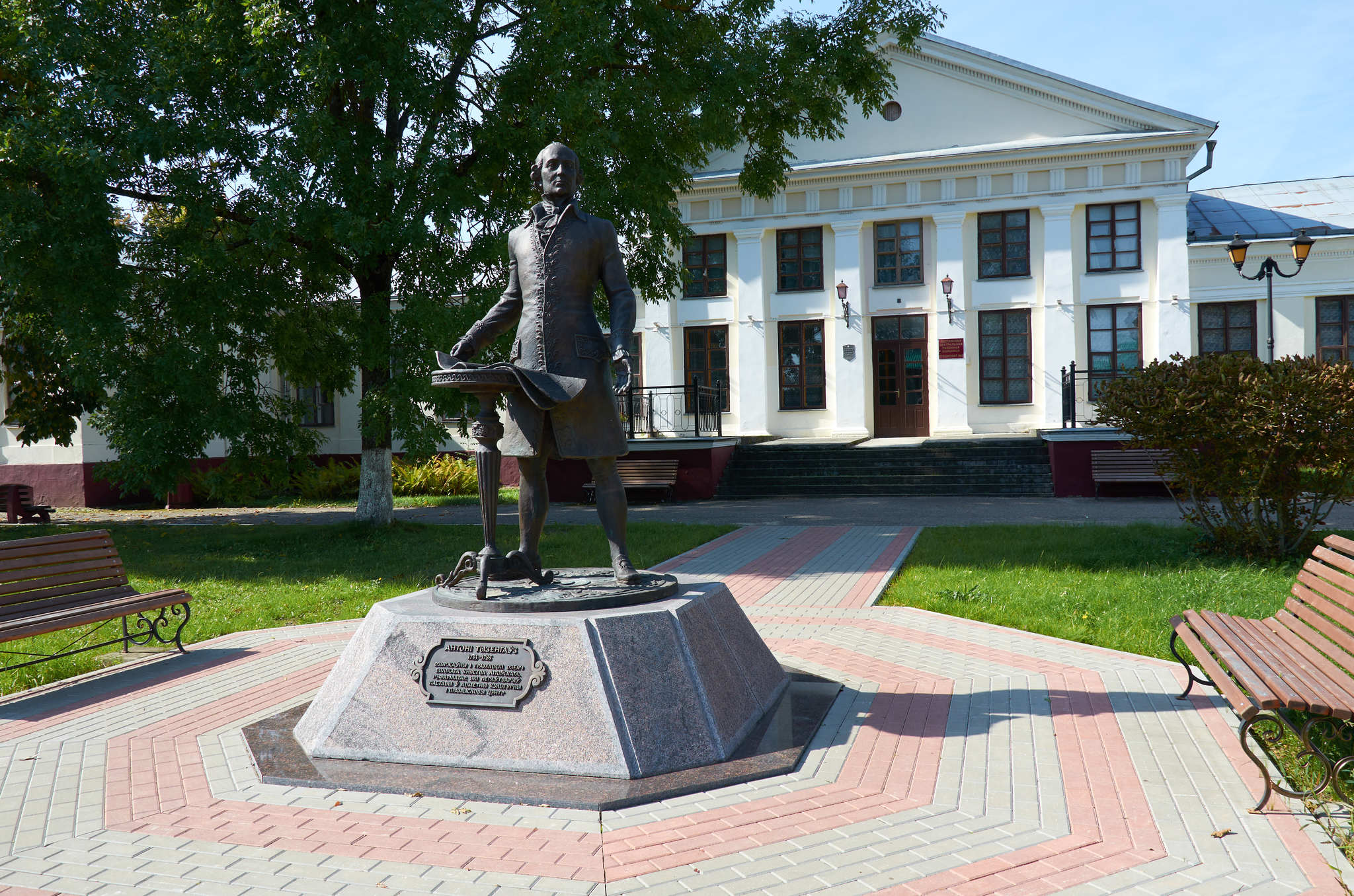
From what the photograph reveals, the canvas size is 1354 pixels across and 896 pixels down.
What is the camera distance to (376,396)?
12094mm

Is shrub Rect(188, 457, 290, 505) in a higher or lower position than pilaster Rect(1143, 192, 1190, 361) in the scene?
lower

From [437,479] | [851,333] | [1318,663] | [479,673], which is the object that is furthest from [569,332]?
[851,333]

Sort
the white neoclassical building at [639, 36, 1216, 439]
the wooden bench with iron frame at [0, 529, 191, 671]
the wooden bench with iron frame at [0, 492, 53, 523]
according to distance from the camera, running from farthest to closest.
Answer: the white neoclassical building at [639, 36, 1216, 439] < the wooden bench with iron frame at [0, 492, 53, 523] < the wooden bench with iron frame at [0, 529, 191, 671]

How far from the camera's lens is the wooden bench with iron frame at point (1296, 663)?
379 cm

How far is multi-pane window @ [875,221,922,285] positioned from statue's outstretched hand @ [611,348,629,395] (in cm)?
1982

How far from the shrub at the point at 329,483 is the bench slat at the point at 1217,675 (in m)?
19.2

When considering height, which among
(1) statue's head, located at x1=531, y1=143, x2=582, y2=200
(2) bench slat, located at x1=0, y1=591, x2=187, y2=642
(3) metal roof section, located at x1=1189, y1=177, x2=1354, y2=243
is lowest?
(2) bench slat, located at x1=0, y1=591, x2=187, y2=642

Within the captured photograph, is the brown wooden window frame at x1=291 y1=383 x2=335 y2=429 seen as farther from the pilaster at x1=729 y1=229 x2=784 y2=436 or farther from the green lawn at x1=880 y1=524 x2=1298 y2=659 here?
the green lawn at x1=880 y1=524 x2=1298 y2=659

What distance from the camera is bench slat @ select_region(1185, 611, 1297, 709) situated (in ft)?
12.5

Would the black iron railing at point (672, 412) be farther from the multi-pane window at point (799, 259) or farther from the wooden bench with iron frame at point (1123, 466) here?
the wooden bench with iron frame at point (1123, 466)

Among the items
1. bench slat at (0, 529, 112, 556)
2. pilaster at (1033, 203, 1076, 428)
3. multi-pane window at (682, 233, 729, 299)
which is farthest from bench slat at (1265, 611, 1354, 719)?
multi-pane window at (682, 233, 729, 299)

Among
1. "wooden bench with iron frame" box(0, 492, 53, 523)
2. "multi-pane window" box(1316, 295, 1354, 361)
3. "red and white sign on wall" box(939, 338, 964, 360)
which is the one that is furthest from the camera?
"red and white sign on wall" box(939, 338, 964, 360)

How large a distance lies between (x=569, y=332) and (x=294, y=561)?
25.9ft

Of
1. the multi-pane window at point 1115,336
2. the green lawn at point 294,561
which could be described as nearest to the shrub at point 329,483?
the green lawn at point 294,561
